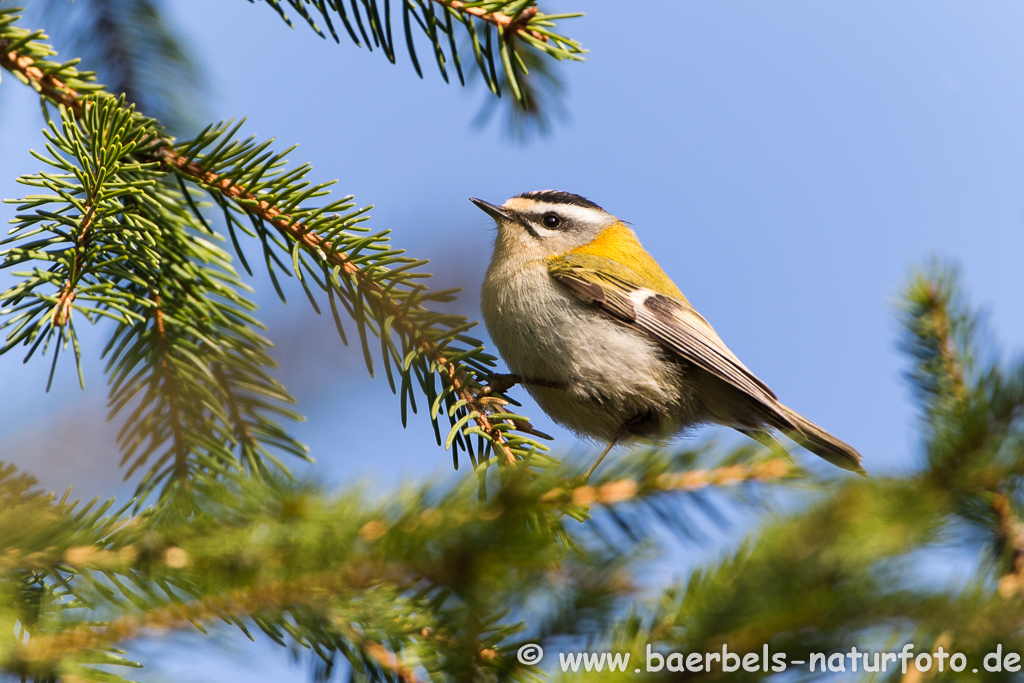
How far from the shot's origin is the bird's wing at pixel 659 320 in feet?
7.56

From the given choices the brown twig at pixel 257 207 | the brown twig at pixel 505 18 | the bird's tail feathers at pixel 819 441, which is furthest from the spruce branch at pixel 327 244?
the bird's tail feathers at pixel 819 441

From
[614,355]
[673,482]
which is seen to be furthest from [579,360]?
[673,482]

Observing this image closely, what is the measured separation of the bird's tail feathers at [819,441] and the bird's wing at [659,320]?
0.08 metres

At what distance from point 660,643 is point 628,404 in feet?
4.82

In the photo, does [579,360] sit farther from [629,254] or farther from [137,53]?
[137,53]

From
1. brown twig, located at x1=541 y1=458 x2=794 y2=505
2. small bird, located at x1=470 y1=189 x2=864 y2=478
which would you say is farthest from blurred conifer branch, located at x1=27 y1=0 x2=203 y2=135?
brown twig, located at x1=541 y1=458 x2=794 y2=505

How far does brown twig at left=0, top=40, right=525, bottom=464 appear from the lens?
1.45 metres

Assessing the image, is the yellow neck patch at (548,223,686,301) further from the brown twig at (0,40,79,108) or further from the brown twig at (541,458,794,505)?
the brown twig at (541,458,794,505)

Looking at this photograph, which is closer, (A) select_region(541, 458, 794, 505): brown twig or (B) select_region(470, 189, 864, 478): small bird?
(A) select_region(541, 458, 794, 505): brown twig

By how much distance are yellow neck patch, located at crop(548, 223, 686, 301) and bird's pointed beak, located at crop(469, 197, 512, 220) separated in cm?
28

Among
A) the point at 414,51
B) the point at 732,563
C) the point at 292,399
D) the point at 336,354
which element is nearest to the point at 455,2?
the point at 414,51

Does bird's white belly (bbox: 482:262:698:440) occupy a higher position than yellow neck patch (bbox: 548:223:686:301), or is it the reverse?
yellow neck patch (bbox: 548:223:686:301)

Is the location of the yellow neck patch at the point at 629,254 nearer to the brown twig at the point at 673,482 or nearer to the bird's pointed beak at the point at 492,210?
the bird's pointed beak at the point at 492,210

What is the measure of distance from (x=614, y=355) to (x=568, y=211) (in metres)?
0.86
